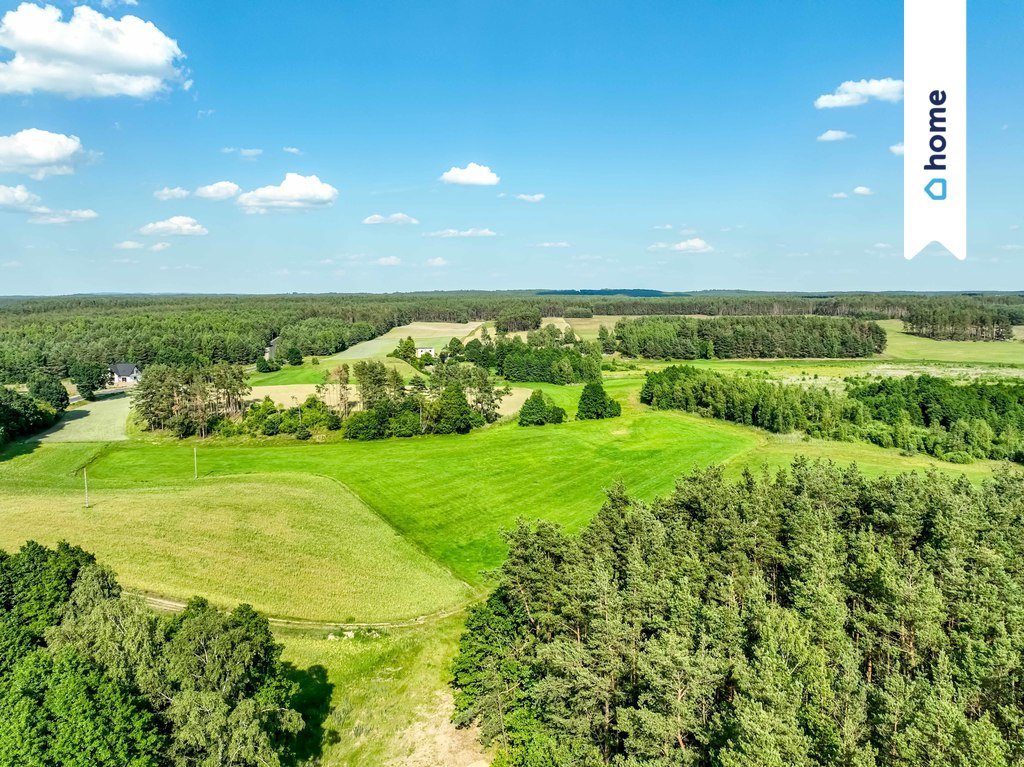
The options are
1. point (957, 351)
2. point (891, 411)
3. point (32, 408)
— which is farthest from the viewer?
point (957, 351)

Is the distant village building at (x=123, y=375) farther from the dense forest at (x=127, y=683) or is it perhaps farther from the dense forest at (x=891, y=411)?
the dense forest at (x=127, y=683)

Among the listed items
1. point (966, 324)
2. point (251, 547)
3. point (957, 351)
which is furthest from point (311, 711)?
point (966, 324)

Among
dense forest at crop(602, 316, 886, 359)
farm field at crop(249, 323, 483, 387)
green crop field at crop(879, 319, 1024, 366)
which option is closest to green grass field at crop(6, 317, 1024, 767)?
farm field at crop(249, 323, 483, 387)

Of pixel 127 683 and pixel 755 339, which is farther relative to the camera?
pixel 755 339

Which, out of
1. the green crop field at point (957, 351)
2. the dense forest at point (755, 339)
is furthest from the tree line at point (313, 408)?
the green crop field at point (957, 351)

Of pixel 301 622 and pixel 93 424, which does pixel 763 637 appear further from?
pixel 93 424
